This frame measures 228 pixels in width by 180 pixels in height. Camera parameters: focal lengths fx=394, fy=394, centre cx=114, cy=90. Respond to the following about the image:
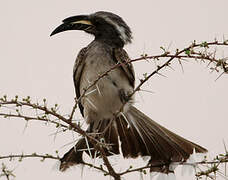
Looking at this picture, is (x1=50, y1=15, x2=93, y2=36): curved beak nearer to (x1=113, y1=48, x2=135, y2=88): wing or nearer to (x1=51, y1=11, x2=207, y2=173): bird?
(x1=51, y1=11, x2=207, y2=173): bird

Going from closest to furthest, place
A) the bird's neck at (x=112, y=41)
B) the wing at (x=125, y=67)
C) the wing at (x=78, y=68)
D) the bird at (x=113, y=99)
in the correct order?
the bird at (x=113, y=99)
the wing at (x=125, y=67)
the wing at (x=78, y=68)
the bird's neck at (x=112, y=41)

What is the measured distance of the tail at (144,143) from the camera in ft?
9.78

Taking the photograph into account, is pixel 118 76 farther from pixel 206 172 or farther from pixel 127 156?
pixel 206 172

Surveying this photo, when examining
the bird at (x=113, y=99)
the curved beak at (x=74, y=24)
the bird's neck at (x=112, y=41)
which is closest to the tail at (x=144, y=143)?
the bird at (x=113, y=99)

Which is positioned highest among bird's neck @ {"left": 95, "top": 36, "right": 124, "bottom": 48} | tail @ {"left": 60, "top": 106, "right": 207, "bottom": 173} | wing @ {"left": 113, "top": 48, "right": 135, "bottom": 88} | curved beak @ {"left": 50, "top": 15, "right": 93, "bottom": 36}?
curved beak @ {"left": 50, "top": 15, "right": 93, "bottom": 36}

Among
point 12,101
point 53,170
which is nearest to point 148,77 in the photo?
point 12,101

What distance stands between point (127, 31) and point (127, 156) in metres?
1.38

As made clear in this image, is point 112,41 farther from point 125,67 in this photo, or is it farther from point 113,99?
point 113,99

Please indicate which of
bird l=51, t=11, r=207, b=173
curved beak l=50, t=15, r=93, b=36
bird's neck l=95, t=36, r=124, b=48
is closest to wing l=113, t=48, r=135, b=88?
bird l=51, t=11, r=207, b=173

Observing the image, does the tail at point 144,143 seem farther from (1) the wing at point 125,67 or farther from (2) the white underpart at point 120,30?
(2) the white underpart at point 120,30

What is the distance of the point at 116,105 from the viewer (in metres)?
3.58

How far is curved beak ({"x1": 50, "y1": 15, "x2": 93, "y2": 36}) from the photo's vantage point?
3621 mm

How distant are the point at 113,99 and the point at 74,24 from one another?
2.75 ft

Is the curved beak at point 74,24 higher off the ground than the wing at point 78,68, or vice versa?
the curved beak at point 74,24
